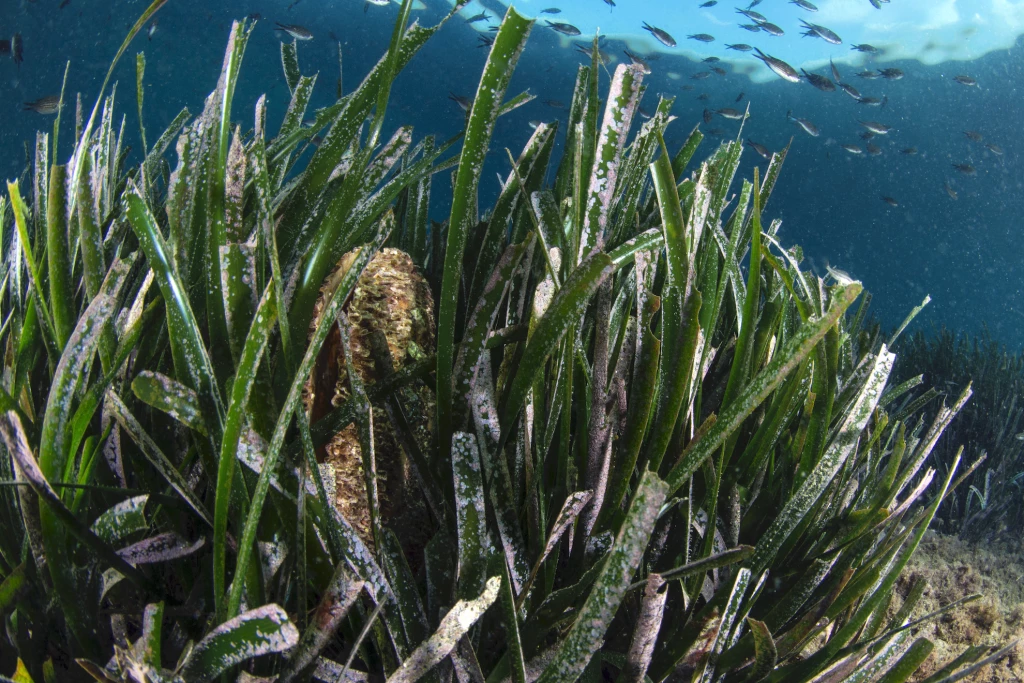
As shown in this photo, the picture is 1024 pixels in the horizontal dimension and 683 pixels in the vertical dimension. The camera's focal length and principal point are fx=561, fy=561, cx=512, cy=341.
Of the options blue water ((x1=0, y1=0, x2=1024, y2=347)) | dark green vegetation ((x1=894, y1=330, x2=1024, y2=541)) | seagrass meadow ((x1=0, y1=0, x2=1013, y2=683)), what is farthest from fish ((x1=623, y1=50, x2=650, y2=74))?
blue water ((x1=0, y1=0, x2=1024, y2=347))

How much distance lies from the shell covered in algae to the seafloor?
4.41 ft

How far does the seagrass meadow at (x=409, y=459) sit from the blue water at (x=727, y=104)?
2506 cm

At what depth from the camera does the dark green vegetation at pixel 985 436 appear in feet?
15.7

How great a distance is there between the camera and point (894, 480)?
108cm

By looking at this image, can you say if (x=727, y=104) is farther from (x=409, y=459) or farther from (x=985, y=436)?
(x=409, y=459)

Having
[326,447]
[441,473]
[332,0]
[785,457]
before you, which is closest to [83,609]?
[326,447]

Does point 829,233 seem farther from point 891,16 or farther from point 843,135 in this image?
point 891,16

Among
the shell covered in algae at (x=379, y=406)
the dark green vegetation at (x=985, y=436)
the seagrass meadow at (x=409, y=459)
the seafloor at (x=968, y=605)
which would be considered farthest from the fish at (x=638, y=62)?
the dark green vegetation at (x=985, y=436)

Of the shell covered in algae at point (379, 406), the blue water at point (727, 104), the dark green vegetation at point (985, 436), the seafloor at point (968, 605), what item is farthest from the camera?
the blue water at point (727, 104)

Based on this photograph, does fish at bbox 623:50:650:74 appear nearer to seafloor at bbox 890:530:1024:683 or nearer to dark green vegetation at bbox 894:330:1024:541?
seafloor at bbox 890:530:1024:683

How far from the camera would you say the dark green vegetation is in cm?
478

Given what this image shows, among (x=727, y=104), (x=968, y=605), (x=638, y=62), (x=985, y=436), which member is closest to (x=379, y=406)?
(x=638, y=62)

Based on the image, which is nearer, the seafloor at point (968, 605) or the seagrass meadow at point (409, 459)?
the seagrass meadow at point (409, 459)

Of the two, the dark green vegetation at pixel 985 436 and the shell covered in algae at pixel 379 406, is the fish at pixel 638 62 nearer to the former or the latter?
the shell covered in algae at pixel 379 406
